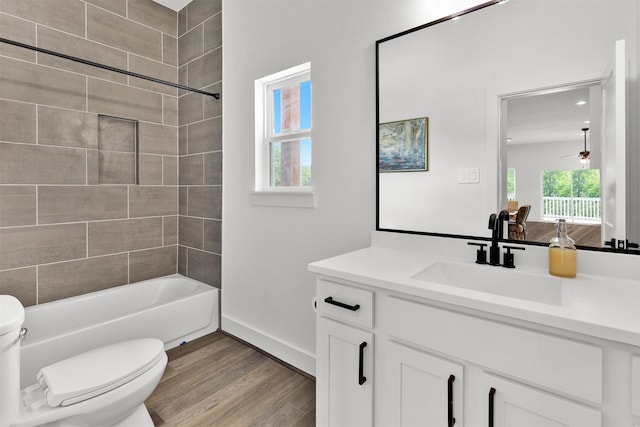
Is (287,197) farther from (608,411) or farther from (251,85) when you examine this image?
(608,411)

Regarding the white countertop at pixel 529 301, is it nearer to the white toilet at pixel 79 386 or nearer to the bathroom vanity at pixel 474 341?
the bathroom vanity at pixel 474 341

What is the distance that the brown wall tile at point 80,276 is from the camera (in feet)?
7.37

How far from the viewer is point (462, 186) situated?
4.70 ft

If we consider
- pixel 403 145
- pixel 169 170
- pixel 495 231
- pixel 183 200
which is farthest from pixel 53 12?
pixel 495 231

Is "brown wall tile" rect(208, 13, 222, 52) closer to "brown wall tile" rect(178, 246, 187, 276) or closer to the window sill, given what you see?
the window sill

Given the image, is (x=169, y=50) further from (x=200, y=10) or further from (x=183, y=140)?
(x=183, y=140)

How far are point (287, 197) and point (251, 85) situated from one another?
88 cm

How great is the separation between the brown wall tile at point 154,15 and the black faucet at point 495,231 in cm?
299

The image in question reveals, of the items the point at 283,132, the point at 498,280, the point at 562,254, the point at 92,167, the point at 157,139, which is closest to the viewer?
the point at 562,254

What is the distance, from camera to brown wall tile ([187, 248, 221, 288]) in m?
2.63

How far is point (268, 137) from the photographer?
2.33 m

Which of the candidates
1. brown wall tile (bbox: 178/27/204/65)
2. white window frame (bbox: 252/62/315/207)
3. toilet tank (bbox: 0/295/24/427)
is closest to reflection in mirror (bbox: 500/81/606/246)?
white window frame (bbox: 252/62/315/207)

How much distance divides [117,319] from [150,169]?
1264mm

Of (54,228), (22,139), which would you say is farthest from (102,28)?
(54,228)
